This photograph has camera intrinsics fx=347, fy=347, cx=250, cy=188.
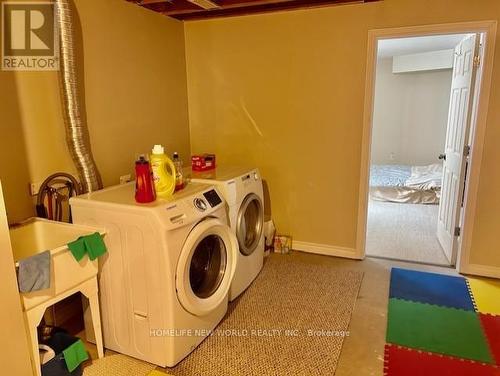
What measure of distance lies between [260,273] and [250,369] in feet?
3.63

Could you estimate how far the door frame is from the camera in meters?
2.54

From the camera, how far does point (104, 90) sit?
2.50 meters

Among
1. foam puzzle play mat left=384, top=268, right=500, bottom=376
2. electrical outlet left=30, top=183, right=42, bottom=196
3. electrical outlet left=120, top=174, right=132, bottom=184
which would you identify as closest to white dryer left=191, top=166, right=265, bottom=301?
electrical outlet left=120, top=174, right=132, bottom=184

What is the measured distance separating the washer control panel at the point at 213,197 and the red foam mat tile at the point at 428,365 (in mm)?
1309

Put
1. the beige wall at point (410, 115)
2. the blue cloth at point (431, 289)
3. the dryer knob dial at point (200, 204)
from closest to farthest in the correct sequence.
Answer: the dryer knob dial at point (200, 204), the blue cloth at point (431, 289), the beige wall at point (410, 115)

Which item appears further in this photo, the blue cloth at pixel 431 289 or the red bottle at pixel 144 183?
the blue cloth at pixel 431 289

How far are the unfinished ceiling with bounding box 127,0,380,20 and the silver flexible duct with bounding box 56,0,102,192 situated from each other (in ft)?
2.74

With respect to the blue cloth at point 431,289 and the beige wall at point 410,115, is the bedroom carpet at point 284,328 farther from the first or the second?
the beige wall at point 410,115

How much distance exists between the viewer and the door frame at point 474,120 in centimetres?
254

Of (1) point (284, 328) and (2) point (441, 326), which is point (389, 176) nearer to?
(2) point (441, 326)

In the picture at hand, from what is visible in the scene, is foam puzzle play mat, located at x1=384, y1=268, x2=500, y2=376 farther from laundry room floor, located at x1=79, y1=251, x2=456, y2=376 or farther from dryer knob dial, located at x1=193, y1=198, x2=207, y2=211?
dryer knob dial, located at x1=193, y1=198, x2=207, y2=211

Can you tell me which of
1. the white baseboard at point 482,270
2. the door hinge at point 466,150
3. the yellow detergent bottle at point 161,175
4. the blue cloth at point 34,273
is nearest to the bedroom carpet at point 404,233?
the white baseboard at point 482,270

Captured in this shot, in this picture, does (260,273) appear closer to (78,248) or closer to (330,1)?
(78,248)

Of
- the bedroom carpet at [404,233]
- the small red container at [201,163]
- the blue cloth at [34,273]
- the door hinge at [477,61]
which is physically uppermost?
the door hinge at [477,61]
